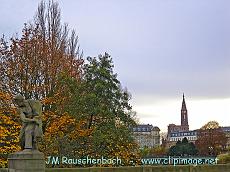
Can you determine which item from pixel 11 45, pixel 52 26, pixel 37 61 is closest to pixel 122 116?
pixel 37 61

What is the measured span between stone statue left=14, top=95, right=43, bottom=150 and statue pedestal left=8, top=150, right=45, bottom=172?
1.06 ft

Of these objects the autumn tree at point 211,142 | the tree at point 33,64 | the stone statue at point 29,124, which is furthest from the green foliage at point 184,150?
the stone statue at point 29,124

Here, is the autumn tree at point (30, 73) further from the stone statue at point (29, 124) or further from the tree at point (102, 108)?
the stone statue at point (29, 124)

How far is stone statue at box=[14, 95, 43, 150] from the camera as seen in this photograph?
558 inches

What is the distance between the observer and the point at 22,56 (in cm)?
2752

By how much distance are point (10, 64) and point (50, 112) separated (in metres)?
4.07

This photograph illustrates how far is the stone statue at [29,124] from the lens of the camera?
46.5ft

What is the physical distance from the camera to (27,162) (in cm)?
1373

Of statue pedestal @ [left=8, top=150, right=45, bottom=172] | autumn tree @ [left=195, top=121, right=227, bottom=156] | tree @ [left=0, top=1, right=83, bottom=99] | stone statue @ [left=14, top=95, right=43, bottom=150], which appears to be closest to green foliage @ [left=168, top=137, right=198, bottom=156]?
autumn tree @ [left=195, top=121, right=227, bottom=156]

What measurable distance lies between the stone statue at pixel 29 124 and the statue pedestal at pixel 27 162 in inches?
12.8

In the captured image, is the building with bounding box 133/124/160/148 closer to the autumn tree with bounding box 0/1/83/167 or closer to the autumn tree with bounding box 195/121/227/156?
the autumn tree with bounding box 195/121/227/156

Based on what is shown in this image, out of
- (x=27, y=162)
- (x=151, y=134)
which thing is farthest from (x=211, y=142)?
(x=27, y=162)

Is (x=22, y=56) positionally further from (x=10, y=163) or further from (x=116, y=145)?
(x=10, y=163)

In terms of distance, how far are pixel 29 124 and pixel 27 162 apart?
123 cm
